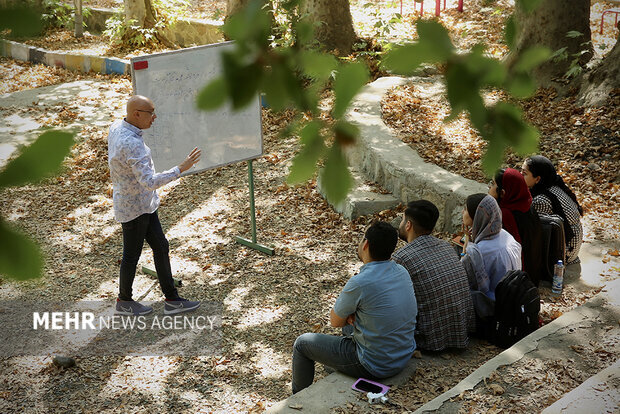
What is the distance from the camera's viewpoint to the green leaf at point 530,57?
139cm

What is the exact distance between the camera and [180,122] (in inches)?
226

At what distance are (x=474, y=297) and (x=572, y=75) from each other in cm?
531

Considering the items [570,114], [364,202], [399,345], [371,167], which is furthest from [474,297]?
[570,114]

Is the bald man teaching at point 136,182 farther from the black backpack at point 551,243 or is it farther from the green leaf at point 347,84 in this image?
the green leaf at point 347,84

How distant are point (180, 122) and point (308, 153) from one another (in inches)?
178

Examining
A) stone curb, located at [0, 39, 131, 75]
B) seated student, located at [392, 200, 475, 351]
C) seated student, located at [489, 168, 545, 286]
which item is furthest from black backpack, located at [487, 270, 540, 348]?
stone curb, located at [0, 39, 131, 75]

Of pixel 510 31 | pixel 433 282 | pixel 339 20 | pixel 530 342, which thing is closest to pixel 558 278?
pixel 530 342

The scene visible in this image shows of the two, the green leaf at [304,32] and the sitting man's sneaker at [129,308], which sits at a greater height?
the green leaf at [304,32]

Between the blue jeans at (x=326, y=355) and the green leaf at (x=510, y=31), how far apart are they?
8.87ft

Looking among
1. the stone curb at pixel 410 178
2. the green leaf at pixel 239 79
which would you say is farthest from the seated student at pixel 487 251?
the green leaf at pixel 239 79

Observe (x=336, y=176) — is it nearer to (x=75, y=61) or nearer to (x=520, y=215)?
(x=520, y=215)

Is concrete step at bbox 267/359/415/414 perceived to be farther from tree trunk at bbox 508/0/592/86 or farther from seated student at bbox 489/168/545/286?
tree trunk at bbox 508/0/592/86

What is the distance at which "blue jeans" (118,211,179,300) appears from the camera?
16.8ft

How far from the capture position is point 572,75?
877 cm
